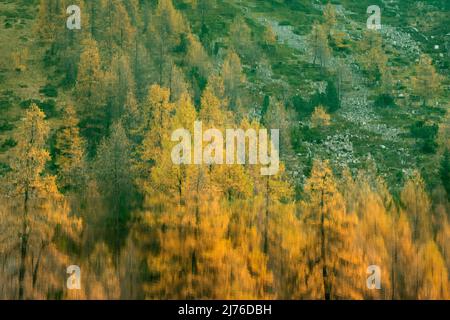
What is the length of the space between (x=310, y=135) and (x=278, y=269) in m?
50.4

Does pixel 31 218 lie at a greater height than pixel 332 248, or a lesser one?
greater

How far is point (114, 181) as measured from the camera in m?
45.7

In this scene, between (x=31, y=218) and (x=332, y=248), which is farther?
(x=332, y=248)

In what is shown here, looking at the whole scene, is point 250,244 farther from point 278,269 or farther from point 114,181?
point 114,181

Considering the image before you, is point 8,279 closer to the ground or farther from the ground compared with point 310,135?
closer to the ground

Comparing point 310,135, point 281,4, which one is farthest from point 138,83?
point 281,4

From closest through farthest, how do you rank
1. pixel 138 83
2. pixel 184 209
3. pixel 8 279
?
1. pixel 8 279
2. pixel 184 209
3. pixel 138 83

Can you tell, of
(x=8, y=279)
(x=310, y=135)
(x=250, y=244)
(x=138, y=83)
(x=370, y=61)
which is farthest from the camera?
(x=370, y=61)

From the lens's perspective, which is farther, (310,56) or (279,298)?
(310,56)

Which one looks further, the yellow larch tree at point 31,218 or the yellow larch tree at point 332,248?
the yellow larch tree at point 332,248

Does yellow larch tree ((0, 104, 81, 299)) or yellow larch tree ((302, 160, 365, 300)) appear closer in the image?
yellow larch tree ((0, 104, 81, 299))

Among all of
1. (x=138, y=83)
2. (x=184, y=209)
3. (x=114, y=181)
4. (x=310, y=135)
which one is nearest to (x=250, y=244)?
(x=184, y=209)

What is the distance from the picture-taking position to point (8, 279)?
104 feet
